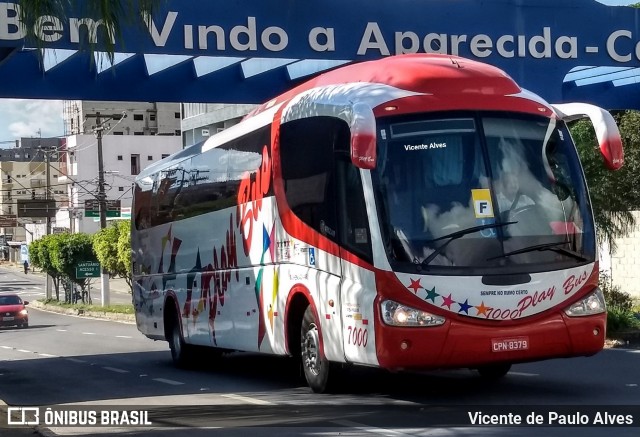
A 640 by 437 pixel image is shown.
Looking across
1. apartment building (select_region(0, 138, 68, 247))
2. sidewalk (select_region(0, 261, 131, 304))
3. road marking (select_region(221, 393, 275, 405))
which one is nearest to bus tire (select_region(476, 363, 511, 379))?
road marking (select_region(221, 393, 275, 405))

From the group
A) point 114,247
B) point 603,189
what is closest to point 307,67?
point 603,189

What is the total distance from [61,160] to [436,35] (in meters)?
102

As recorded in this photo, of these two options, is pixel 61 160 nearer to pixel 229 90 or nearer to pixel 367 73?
pixel 229 90

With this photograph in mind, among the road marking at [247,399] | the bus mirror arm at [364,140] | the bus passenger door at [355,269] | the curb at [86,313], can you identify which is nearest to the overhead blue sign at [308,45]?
the road marking at [247,399]

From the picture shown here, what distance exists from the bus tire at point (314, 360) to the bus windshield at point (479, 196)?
2.12m

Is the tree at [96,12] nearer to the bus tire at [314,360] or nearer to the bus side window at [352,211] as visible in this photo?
the bus side window at [352,211]

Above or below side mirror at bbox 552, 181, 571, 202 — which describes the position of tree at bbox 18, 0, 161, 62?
above

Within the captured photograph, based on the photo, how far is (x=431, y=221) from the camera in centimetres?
1212

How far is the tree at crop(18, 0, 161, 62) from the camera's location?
927 centimetres

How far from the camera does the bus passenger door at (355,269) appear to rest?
12242mm

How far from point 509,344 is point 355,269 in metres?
1.83

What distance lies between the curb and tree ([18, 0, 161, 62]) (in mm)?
34289

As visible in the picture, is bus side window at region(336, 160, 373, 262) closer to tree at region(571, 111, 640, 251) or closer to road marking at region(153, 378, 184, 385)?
A: road marking at region(153, 378, 184, 385)

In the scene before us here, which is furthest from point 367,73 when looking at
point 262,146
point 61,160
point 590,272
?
point 61,160
